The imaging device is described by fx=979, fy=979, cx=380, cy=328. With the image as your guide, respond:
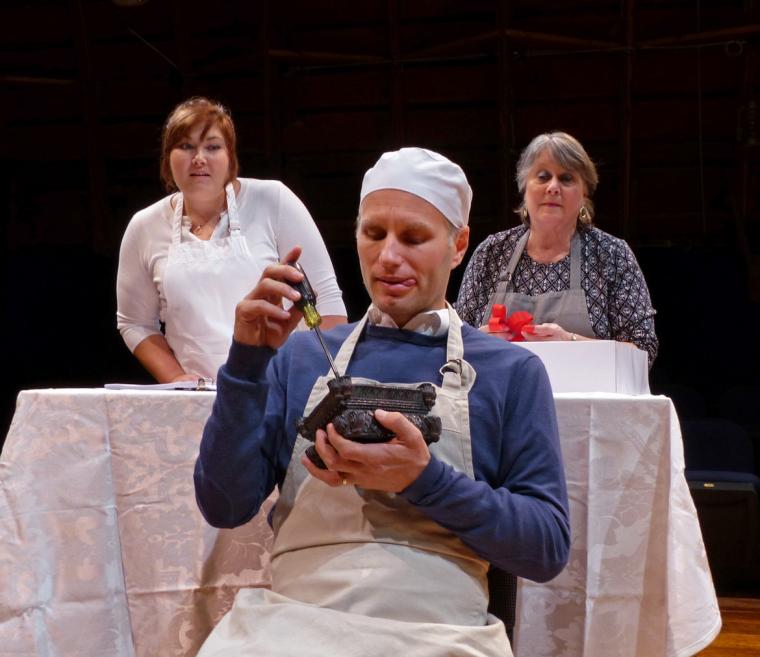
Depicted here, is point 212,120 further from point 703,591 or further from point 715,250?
point 715,250

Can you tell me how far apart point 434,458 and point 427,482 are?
0.04m

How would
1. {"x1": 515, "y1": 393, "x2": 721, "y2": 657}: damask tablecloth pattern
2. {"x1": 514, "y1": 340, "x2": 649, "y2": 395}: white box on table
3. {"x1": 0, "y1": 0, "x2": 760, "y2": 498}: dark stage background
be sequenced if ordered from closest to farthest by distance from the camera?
{"x1": 515, "y1": 393, "x2": 721, "y2": 657}: damask tablecloth pattern < {"x1": 514, "y1": 340, "x2": 649, "y2": 395}: white box on table < {"x1": 0, "y1": 0, "x2": 760, "y2": 498}: dark stage background

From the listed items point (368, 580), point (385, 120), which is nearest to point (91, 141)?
point (385, 120)

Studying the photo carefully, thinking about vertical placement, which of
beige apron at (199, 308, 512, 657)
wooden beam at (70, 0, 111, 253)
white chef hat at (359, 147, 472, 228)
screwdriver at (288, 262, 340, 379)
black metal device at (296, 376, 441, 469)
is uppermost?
wooden beam at (70, 0, 111, 253)

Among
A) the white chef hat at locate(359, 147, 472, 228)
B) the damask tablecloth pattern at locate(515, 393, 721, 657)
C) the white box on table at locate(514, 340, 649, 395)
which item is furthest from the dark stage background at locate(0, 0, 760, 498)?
the white chef hat at locate(359, 147, 472, 228)

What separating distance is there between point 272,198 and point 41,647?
132cm

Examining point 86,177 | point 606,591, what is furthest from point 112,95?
point 606,591

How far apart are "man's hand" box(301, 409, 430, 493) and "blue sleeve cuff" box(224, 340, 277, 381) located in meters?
0.18

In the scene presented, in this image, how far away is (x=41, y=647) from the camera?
191cm

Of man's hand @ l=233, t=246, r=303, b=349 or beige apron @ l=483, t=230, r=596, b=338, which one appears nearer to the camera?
man's hand @ l=233, t=246, r=303, b=349

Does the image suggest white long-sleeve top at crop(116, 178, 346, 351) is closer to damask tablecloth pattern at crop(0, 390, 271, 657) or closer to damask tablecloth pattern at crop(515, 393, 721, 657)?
damask tablecloth pattern at crop(0, 390, 271, 657)

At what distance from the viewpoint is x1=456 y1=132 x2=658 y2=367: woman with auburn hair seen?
3.00 metres

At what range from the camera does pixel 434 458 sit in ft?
4.73

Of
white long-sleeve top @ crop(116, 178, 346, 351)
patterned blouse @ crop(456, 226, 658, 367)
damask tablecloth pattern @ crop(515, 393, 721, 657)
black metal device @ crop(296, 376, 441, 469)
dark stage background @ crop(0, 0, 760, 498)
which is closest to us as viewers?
black metal device @ crop(296, 376, 441, 469)
